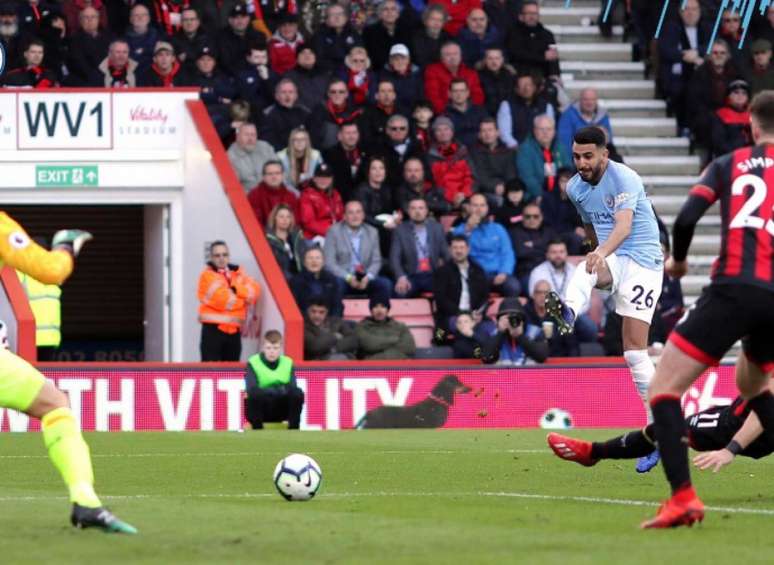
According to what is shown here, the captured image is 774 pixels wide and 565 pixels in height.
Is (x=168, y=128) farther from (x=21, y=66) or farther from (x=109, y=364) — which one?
(x=109, y=364)

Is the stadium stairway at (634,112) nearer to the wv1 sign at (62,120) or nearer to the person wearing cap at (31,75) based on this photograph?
the wv1 sign at (62,120)

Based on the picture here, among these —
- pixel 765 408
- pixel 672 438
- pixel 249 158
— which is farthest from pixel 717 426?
pixel 249 158

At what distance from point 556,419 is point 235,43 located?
6446mm

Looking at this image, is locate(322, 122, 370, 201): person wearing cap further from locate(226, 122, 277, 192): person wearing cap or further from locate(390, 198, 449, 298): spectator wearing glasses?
locate(390, 198, 449, 298): spectator wearing glasses

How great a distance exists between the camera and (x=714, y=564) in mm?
7383

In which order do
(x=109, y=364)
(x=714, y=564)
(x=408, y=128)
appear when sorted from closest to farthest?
(x=714, y=564) < (x=109, y=364) < (x=408, y=128)

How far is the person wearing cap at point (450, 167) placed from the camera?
2259cm

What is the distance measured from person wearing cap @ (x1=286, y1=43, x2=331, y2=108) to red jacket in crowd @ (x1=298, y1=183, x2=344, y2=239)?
1.35m

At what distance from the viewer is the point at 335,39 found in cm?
2331

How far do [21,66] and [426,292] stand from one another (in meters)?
5.58

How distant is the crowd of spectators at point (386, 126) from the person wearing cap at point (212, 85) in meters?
0.02

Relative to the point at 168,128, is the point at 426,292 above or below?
below

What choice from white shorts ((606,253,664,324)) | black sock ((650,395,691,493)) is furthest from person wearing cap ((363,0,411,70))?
black sock ((650,395,691,493))

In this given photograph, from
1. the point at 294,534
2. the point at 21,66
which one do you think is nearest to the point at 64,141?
the point at 21,66
